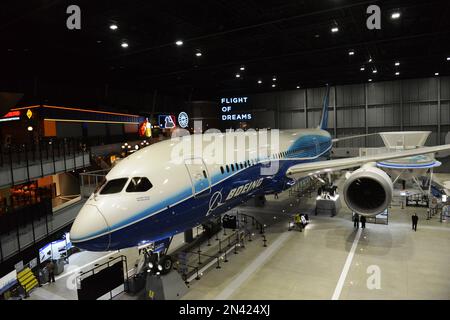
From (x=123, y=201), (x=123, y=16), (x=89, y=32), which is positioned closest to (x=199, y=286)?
(x=123, y=201)

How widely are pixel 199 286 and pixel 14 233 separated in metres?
7.86

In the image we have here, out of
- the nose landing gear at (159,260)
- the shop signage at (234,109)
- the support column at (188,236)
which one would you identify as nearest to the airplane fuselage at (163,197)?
the nose landing gear at (159,260)

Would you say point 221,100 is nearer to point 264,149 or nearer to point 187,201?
point 264,149

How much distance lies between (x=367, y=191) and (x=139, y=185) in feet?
28.5

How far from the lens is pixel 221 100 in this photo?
3872cm

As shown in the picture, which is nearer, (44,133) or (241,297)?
(241,297)

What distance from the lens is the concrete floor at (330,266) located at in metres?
9.49

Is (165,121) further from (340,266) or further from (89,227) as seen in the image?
(89,227)

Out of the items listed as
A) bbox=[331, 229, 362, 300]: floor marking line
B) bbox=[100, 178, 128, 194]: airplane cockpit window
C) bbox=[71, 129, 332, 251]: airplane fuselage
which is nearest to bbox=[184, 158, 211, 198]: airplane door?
bbox=[71, 129, 332, 251]: airplane fuselage

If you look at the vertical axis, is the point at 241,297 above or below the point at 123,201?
below

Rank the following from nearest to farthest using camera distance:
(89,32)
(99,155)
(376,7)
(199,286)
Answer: (199,286) → (376,7) → (89,32) → (99,155)

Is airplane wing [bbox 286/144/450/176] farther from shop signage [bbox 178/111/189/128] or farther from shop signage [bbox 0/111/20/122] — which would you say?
shop signage [bbox 178/111/189/128]

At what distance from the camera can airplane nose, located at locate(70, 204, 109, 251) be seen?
7.01 m

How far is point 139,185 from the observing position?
26.0ft
